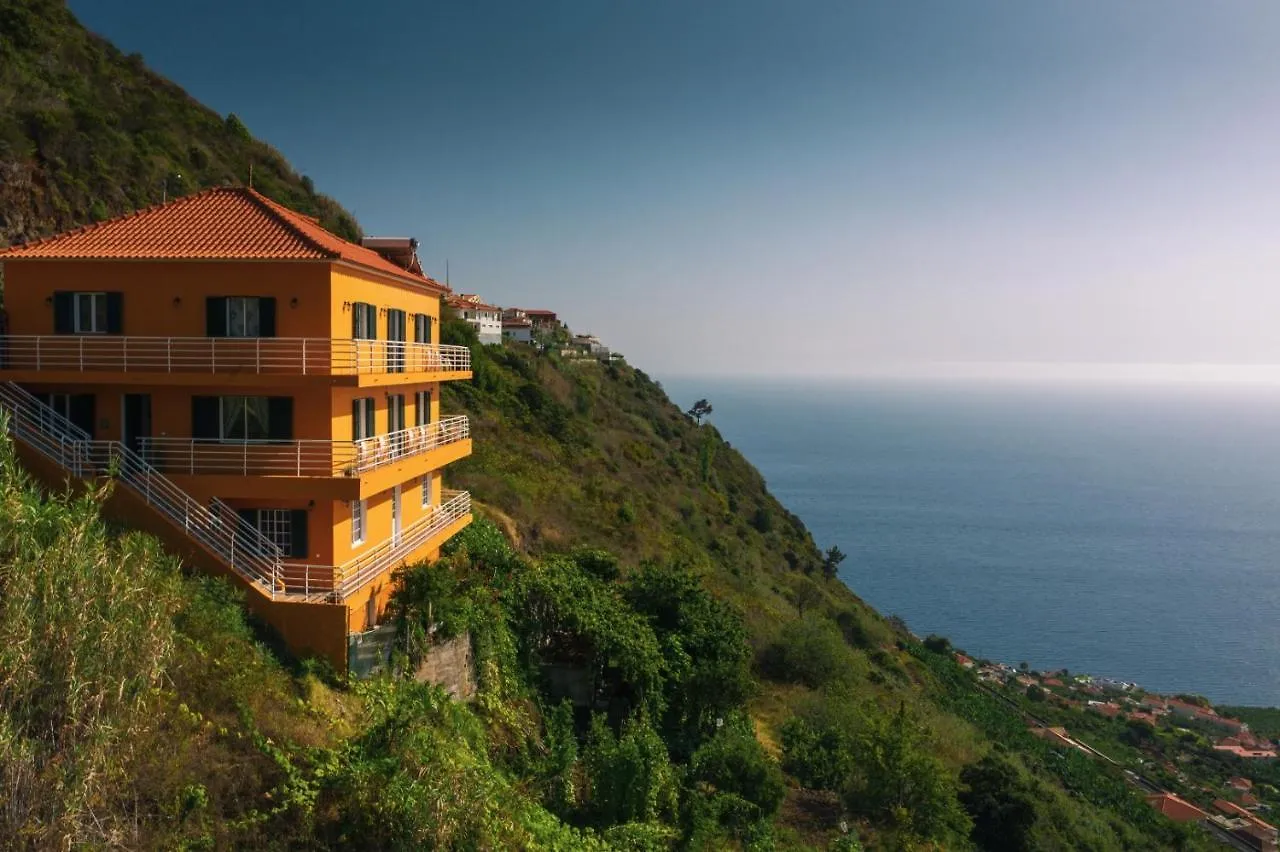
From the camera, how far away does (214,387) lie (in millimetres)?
16406

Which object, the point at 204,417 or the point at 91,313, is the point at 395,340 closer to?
the point at 204,417

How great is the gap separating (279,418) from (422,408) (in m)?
6.02

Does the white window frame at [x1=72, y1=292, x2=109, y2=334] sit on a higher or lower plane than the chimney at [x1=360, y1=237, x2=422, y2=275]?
lower

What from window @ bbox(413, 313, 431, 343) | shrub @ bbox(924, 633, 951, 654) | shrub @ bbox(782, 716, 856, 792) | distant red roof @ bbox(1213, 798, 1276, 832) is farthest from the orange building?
shrub @ bbox(924, 633, 951, 654)

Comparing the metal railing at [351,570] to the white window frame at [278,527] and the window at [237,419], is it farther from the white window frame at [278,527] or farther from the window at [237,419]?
the window at [237,419]

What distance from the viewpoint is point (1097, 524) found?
443ft

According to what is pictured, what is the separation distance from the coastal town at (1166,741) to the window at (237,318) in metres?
42.1

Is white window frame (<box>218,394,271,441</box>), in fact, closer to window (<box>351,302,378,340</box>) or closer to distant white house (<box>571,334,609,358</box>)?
window (<box>351,302,378,340</box>)

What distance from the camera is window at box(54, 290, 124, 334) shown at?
55.0 ft

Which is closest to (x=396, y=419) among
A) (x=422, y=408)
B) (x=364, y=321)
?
(x=422, y=408)

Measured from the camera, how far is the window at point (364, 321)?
57.6 feet

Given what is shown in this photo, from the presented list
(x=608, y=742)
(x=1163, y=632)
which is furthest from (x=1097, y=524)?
(x=608, y=742)

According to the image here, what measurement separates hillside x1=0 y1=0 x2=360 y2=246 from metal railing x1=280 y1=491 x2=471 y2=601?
2234cm

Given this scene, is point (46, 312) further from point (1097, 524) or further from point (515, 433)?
point (1097, 524)
